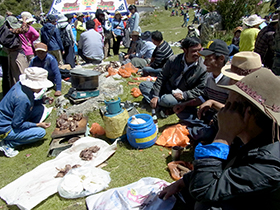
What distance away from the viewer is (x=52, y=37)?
7.44m

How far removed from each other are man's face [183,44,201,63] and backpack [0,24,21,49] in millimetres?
4579

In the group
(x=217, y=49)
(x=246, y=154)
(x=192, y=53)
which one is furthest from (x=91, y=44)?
(x=246, y=154)

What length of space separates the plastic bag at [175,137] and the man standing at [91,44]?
579 centimetres

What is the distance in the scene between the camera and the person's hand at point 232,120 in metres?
1.40

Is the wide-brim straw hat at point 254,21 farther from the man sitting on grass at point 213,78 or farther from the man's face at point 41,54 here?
the man's face at point 41,54

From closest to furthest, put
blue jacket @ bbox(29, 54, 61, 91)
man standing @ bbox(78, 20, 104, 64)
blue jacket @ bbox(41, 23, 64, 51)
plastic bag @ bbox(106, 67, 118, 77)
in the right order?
blue jacket @ bbox(29, 54, 61, 91), blue jacket @ bbox(41, 23, 64, 51), plastic bag @ bbox(106, 67, 118, 77), man standing @ bbox(78, 20, 104, 64)

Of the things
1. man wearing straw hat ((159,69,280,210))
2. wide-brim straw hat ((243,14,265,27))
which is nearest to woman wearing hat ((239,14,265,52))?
wide-brim straw hat ((243,14,265,27))

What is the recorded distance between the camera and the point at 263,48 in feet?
17.0

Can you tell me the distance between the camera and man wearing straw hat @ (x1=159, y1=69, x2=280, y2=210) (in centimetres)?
127

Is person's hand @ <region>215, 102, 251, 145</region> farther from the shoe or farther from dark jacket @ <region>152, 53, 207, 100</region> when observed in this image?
the shoe

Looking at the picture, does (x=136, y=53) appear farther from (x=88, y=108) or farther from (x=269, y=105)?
(x=269, y=105)

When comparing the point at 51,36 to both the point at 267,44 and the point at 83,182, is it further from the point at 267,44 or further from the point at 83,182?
the point at 267,44

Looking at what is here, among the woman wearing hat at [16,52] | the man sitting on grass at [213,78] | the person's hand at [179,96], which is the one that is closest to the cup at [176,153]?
the man sitting on grass at [213,78]

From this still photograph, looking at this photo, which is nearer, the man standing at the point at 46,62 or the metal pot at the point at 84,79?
the metal pot at the point at 84,79
